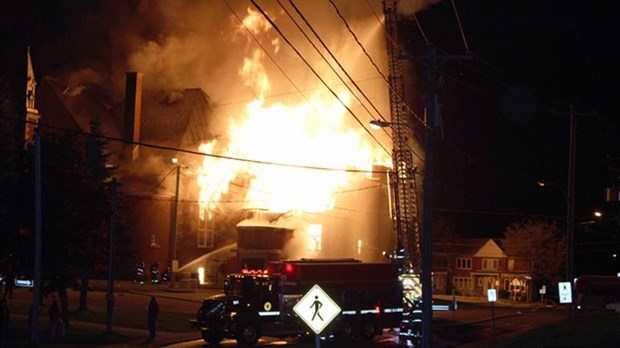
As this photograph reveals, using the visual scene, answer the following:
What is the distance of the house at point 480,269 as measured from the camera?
301 feet

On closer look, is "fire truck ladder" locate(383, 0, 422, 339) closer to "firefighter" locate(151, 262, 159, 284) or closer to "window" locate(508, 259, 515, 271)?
"firefighter" locate(151, 262, 159, 284)

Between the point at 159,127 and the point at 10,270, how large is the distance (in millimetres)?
55970

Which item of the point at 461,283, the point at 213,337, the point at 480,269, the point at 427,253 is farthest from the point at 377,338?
the point at 461,283

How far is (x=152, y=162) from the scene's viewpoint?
79.4 metres

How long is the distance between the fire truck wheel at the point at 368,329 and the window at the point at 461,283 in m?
63.6

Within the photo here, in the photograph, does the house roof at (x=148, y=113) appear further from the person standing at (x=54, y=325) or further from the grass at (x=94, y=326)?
the person standing at (x=54, y=325)

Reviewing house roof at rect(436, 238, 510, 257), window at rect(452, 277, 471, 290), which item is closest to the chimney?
house roof at rect(436, 238, 510, 257)

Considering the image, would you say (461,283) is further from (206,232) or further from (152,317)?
(152,317)

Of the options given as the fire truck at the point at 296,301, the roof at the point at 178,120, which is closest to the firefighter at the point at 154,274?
the roof at the point at 178,120

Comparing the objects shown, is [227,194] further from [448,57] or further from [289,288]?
[448,57]

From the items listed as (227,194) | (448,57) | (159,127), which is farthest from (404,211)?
(448,57)

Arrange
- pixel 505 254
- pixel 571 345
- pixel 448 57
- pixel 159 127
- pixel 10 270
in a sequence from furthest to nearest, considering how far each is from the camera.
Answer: pixel 505 254 < pixel 159 127 < pixel 10 270 < pixel 448 57 < pixel 571 345

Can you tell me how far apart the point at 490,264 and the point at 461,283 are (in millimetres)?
4646

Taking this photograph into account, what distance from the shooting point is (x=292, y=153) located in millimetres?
74562
